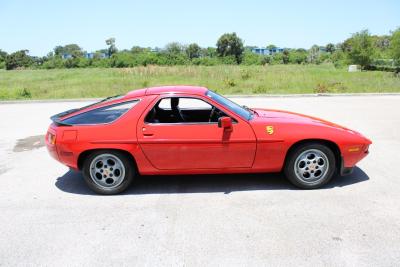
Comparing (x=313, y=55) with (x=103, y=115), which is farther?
(x=313, y=55)

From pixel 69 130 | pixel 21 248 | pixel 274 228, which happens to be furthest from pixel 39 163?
pixel 274 228

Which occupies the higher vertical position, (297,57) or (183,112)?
(297,57)

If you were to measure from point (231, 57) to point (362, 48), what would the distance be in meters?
33.0

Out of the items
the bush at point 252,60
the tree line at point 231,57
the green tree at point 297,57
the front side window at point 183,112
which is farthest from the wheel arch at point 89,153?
the green tree at point 297,57

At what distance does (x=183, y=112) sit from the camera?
5.33 metres

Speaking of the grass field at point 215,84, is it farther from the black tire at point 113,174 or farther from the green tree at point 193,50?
the green tree at point 193,50

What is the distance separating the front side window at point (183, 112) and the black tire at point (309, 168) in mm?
1083

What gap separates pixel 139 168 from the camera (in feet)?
14.4

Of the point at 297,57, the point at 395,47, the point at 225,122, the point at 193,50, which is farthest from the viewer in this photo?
the point at 193,50

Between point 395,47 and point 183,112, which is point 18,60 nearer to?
point 395,47

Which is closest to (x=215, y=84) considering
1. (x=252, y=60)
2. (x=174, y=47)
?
(x=252, y=60)

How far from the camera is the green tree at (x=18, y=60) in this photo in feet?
296

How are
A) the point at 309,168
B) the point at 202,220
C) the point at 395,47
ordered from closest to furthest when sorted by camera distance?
the point at 202,220
the point at 309,168
the point at 395,47

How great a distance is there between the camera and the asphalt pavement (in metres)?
3.01
